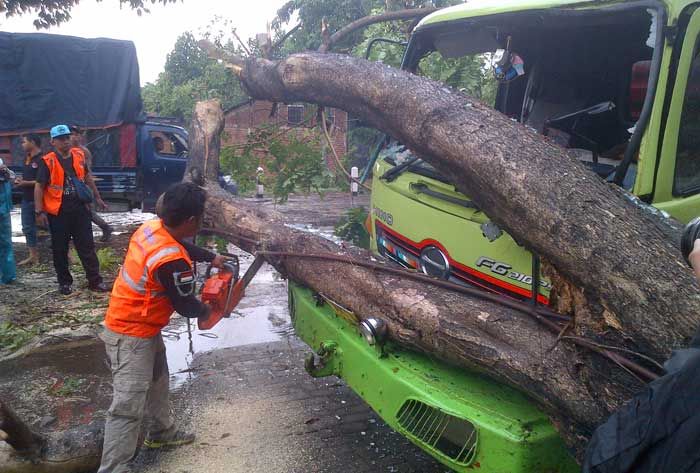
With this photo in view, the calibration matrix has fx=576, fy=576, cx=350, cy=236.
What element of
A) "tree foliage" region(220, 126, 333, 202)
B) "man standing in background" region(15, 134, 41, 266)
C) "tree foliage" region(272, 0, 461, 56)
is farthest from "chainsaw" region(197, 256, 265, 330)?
"tree foliage" region(272, 0, 461, 56)

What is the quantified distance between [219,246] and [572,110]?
127 inches

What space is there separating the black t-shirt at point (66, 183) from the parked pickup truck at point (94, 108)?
5.04 m

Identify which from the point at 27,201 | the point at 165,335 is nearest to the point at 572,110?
the point at 165,335

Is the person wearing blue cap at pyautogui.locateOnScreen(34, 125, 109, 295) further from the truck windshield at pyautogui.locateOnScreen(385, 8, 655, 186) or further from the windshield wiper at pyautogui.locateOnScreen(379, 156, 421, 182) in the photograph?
the windshield wiper at pyautogui.locateOnScreen(379, 156, 421, 182)

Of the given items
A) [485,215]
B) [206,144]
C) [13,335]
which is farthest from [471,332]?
[13,335]

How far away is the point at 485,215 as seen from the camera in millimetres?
2613

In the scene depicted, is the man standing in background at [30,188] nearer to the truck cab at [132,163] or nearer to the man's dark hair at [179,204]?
the truck cab at [132,163]

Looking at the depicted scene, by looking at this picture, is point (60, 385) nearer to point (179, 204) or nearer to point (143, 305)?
point (143, 305)

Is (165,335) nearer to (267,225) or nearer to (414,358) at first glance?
(267,225)

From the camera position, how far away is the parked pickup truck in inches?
395

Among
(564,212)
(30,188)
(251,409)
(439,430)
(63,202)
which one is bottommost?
(251,409)

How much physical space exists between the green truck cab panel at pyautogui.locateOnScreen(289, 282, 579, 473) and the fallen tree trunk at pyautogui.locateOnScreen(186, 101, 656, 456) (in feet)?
0.26

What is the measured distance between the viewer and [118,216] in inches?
464

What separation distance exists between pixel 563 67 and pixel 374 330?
2.30m
